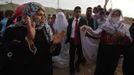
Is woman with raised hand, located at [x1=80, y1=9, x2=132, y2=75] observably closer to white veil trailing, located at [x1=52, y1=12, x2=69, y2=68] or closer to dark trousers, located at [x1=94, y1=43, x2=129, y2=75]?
dark trousers, located at [x1=94, y1=43, x2=129, y2=75]

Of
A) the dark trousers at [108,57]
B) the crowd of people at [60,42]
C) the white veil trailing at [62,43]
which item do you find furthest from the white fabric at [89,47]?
the white veil trailing at [62,43]

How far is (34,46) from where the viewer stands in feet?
14.5

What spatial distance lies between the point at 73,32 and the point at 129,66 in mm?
2904

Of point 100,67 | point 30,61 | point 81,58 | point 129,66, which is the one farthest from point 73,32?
point 30,61

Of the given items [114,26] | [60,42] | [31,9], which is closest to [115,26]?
[114,26]

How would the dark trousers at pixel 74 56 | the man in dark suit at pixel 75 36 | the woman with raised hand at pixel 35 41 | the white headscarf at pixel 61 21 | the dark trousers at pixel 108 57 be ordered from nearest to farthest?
the woman with raised hand at pixel 35 41
the dark trousers at pixel 108 57
the man in dark suit at pixel 75 36
the dark trousers at pixel 74 56
the white headscarf at pixel 61 21

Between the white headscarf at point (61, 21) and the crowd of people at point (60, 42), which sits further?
the white headscarf at point (61, 21)

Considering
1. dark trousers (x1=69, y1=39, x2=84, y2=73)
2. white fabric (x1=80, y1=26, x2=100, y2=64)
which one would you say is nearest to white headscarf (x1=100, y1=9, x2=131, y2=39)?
white fabric (x1=80, y1=26, x2=100, y2=64)

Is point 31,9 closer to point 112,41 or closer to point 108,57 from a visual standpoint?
point 112,41

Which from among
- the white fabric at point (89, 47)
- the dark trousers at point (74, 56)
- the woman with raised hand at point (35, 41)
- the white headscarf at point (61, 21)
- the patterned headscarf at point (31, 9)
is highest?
the patterned headscarf at point (31, 9)

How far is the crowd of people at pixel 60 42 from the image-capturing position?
175 inches

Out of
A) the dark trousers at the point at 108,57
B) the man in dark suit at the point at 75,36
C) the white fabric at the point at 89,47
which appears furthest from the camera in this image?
the man in dark suit at the point at 75,36

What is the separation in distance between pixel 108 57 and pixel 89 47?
3.68ft

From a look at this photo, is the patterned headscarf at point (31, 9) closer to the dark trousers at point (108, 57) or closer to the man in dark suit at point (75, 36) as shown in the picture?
the dark trousers at point (108, 57)
